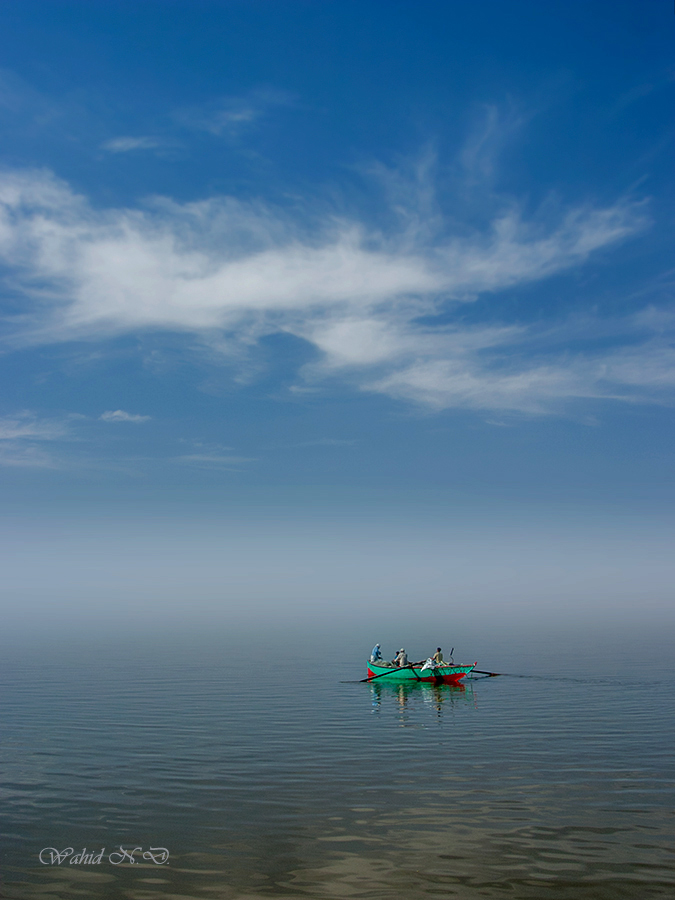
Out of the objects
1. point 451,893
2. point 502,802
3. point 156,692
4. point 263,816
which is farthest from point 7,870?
point 156,692

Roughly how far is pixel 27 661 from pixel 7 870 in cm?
7166

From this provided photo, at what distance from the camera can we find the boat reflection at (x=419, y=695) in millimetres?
46688

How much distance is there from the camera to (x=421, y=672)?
182 ft

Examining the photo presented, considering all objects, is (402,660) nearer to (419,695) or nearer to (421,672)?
(421,672)

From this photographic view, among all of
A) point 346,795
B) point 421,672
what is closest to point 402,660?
point 421,672

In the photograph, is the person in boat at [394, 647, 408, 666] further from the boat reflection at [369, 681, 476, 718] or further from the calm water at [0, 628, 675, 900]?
the calm water at [0, 628, 675, 900]

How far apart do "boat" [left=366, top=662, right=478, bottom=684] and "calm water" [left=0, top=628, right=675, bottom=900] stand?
159 inches

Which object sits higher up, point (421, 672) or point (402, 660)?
point (402, 660)

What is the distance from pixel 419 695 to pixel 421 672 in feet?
11.3

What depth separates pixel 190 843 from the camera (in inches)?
790

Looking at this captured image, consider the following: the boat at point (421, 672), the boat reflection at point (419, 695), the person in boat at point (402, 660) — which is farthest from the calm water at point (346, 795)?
the person in boat at point (402, 660)

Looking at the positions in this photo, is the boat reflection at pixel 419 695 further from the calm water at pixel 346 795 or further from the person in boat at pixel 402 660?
the person in boat at pixel 402 660

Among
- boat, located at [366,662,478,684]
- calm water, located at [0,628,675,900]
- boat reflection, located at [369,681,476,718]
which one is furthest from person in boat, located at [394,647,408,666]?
calm water, located at [0,628,675,900]

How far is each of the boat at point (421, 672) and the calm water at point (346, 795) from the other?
159 inches
